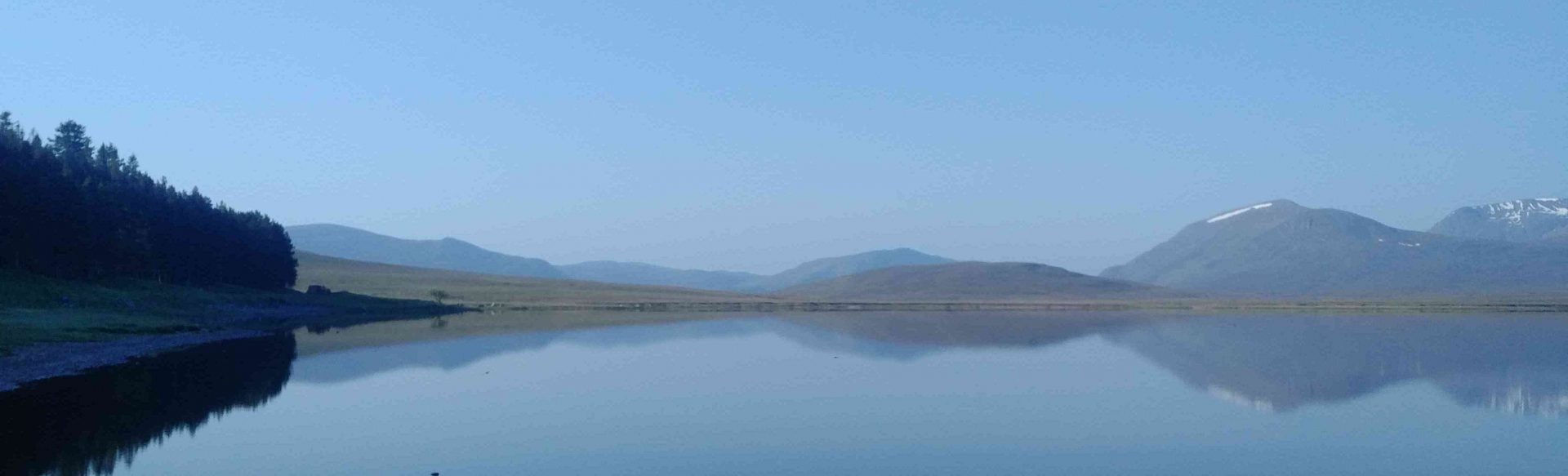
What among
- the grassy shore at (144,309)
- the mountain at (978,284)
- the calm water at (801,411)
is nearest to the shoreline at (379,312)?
the grassy shore at (144,309)

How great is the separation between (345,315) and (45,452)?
56.9 meters

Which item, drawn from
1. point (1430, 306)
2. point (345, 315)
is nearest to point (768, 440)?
point (345, 315)

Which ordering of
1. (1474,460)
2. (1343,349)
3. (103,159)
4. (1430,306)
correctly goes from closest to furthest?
(1474,460)
(1343,349)
(103,159)
(1430,306)

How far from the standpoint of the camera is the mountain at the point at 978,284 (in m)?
163

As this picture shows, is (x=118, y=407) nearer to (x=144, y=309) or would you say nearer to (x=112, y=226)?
(x=144, y=309)

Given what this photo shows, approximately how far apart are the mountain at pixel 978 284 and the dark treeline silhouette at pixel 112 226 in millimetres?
84429

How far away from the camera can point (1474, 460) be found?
55.4 feet

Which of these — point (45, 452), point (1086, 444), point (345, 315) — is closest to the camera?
point (45, 452)

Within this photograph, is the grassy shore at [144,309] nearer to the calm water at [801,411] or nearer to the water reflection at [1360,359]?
the calm water at [801,411]

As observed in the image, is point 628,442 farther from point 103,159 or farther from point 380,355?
point 103,159

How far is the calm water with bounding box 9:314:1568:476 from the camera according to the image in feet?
54.1

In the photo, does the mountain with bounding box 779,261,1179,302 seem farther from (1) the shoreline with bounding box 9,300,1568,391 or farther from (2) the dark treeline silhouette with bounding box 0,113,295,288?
(2) the dark treeline silhouette with bounding box 0,113,295,288

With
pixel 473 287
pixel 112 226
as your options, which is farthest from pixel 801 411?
pixel 473 287

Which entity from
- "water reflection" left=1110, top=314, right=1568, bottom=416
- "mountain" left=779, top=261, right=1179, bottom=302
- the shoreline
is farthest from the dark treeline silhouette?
"mountain" left=779, top=261, right=1179, bottom=302
